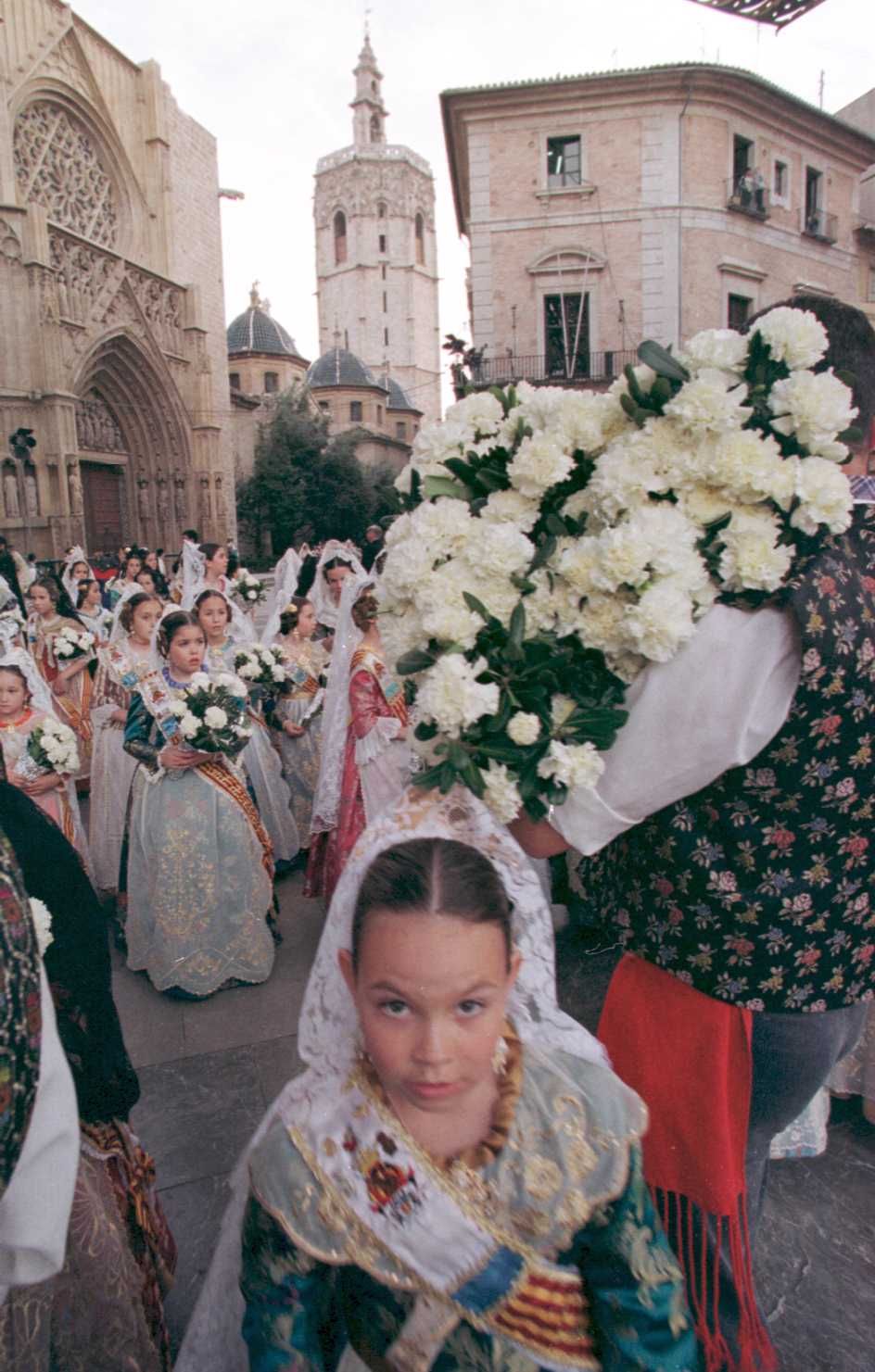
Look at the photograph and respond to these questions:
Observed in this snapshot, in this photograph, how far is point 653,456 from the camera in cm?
159

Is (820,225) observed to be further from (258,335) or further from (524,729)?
(258,335)

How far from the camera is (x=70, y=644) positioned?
740 centimetres

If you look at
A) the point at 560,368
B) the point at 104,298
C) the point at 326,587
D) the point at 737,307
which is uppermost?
the point at 104,298

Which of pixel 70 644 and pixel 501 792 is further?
pixel 70 644

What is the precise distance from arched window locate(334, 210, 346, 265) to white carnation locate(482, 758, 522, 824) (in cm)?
6898

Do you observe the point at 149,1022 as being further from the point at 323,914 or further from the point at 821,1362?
the point at 821,1362

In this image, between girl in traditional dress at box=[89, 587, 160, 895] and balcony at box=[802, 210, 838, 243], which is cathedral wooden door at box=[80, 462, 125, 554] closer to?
balcony at box=[802, 210, 838, 243]

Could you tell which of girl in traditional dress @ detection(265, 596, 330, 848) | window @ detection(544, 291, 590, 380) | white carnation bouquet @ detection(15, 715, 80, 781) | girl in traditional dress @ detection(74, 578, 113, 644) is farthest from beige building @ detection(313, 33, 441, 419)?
white carnation bouquet @ detection(15, 715, 80, 781)

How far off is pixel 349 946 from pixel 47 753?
3527 millimetres

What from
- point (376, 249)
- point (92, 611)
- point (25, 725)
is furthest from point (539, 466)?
point (376, 249)

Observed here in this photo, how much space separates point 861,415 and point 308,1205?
5.77 ft

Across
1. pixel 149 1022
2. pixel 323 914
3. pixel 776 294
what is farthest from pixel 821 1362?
pixel 776 294

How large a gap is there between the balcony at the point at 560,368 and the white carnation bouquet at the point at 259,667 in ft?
50.6

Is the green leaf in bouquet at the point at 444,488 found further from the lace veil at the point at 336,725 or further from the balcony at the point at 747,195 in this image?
the balcony at the point at 747,195
